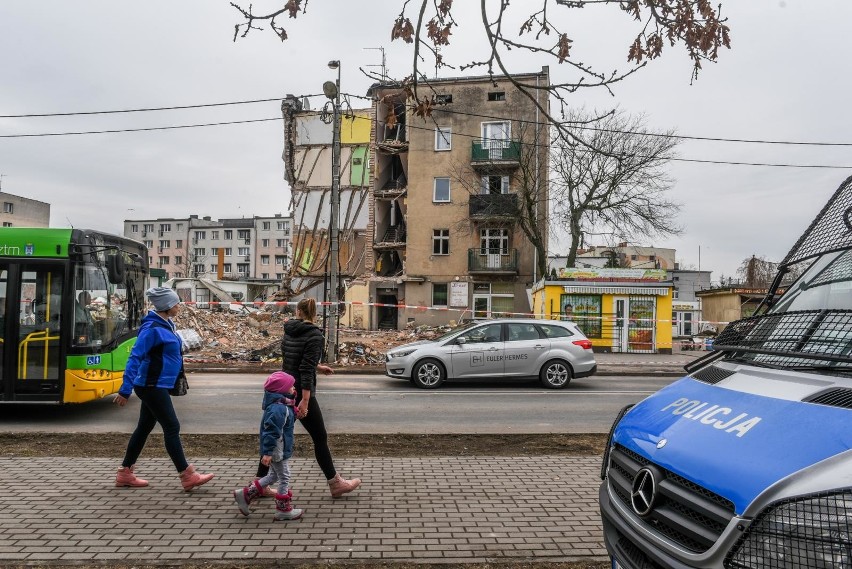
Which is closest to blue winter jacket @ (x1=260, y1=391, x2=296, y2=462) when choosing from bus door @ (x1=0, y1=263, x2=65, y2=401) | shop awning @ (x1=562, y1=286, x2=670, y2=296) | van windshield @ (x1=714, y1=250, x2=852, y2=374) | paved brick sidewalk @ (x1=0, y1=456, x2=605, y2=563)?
paved brick sidewalk @ (x1=0, y1=456, x2=605, y2=563)

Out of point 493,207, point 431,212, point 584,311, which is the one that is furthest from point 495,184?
point 584,311

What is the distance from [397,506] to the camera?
523 centimetres

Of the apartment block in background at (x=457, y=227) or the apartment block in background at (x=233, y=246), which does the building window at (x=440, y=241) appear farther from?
the apartment block in background at (x=233, y=246)

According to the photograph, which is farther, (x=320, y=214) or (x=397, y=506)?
(x=320, y=214)

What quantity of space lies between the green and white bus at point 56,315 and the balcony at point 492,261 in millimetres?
29907

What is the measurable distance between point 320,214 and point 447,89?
12.3m

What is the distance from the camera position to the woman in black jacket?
5.25 m

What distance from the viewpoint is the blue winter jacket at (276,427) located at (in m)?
4.95

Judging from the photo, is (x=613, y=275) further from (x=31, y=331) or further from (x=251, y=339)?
(x=31, y=331)

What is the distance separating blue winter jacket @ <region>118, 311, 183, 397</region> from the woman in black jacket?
113 cm

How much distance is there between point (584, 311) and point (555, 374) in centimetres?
1192

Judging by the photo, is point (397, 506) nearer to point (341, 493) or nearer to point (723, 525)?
point (341, 493)

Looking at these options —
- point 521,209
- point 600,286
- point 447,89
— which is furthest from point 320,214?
point 600,286

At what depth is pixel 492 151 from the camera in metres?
38.7
